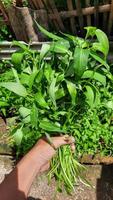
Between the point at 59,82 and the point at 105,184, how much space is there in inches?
43.9

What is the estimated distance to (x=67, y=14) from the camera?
4035 mm

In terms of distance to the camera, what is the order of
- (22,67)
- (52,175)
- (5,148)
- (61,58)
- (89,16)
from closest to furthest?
(61,58)
(22,67)
(52,175)
(5,148)
(89,16)

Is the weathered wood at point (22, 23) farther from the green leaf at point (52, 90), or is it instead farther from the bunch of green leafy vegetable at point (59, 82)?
the green leaf at point (52, 90)

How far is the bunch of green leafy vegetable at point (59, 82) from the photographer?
254cm

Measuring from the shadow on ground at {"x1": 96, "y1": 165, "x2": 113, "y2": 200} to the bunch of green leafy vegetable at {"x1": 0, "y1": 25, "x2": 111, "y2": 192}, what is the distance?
301mm

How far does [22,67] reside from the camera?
9.66 feet

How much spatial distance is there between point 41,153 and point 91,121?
1097 millimetres

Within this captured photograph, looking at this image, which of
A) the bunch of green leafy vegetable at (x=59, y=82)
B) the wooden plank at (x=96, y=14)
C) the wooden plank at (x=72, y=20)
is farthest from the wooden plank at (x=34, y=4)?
the bunch of green leafy vegetable at (x=59, y=82)

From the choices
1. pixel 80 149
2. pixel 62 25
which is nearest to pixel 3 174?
pixel 80 149

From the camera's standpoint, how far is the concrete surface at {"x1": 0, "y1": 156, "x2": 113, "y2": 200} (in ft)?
10.7

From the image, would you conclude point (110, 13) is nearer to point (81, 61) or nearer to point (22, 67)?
point (22, 67)

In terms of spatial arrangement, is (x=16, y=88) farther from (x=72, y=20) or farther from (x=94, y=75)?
(x=72, y=20)

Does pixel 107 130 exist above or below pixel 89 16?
below

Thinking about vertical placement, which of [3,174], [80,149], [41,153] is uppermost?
[41,153]
